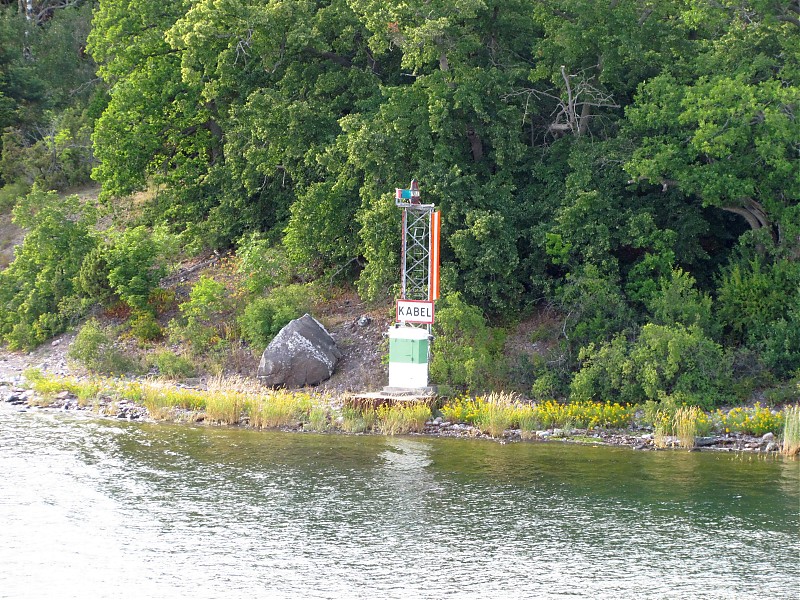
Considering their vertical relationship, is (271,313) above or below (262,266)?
below

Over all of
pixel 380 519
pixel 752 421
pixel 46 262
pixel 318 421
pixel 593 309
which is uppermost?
pixel 46 262

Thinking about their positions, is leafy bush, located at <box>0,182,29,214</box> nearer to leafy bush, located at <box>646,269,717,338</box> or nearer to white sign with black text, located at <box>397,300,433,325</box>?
white sign with black text, located at <box>397,300,433,325</box>

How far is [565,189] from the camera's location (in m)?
28.7

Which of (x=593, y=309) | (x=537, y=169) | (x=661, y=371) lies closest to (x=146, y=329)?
(x=537, y=169)

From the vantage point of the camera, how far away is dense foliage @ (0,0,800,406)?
26172 millimetres

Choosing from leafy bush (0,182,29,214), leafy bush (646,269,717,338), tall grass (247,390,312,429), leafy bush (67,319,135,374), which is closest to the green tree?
leafy bush (646,269,717,338)

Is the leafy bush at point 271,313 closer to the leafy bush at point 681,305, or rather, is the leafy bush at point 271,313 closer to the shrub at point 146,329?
the shrub at point 146,329

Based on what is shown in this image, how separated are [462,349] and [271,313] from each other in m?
6.25

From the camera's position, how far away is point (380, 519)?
17.6 meters

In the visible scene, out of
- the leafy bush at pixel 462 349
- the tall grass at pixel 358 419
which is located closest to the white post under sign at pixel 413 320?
the leafy bush at pixel 462 349

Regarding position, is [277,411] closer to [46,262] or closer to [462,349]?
[462,349]

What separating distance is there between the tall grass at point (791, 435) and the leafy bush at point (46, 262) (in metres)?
20.7

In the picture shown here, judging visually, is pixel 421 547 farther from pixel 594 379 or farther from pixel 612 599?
pixel 594 379

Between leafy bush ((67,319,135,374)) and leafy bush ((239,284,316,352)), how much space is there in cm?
338
